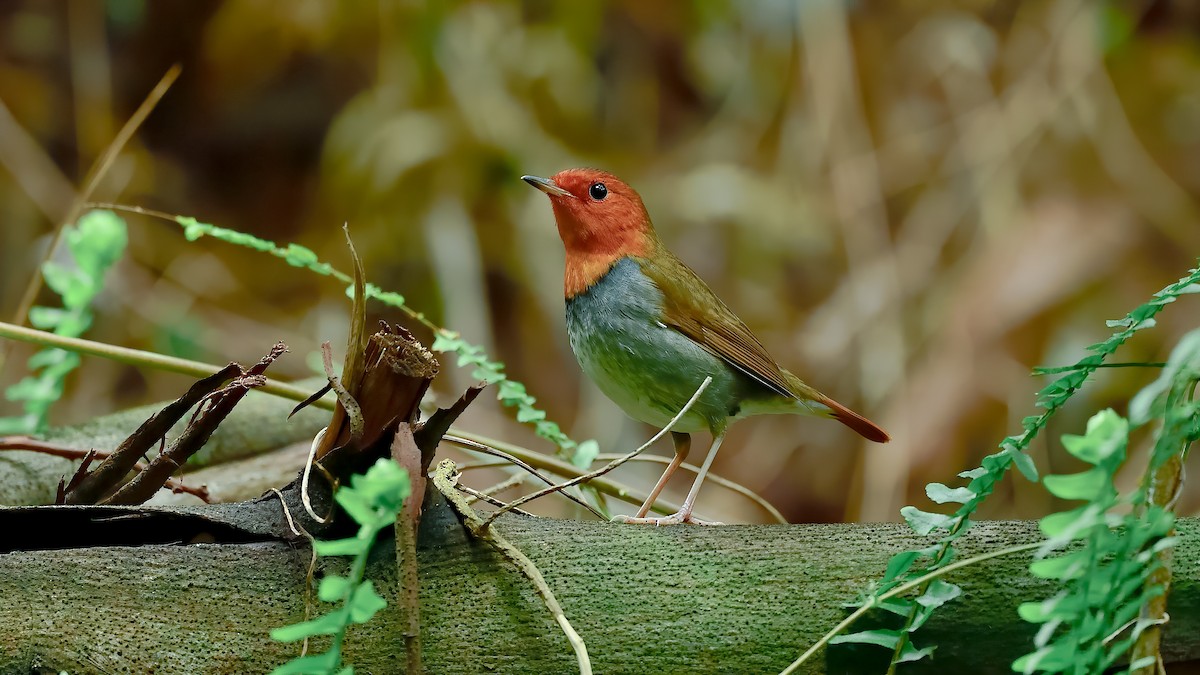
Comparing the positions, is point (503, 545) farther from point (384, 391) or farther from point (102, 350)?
point (102, 350)

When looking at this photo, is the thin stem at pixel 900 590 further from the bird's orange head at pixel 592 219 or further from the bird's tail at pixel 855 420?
the bird's orange head at pixel 592 219

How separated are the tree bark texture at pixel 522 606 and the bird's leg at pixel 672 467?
59cm

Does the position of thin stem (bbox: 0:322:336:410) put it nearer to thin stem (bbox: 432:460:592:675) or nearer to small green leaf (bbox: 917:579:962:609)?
thin stem (bbox: 432:460:592:675)

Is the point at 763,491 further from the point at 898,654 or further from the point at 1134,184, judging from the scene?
the point at 898,654

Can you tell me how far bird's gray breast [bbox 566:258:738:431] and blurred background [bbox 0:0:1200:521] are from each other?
190 centimetres

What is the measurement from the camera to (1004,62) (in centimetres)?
462

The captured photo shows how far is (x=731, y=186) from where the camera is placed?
455 centimetres

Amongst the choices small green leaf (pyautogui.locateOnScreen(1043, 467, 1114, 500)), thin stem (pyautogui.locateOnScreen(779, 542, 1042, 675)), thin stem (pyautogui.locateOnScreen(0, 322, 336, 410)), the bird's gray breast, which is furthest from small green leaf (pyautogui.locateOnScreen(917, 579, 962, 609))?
thin stem (pyautogui.locateOnScreen(0, 322, 336, 410))

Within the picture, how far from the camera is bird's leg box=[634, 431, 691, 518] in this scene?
1993mm

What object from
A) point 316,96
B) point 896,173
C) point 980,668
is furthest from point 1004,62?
point 980,668

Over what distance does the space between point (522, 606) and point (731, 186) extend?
134 inches

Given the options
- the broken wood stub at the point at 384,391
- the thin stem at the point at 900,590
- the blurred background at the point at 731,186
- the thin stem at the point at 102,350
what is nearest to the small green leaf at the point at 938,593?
the thin stem at the point at 900,590

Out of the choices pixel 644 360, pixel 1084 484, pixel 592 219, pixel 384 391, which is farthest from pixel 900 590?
pixel 592 219

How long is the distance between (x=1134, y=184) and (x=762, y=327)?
4.99 ft
